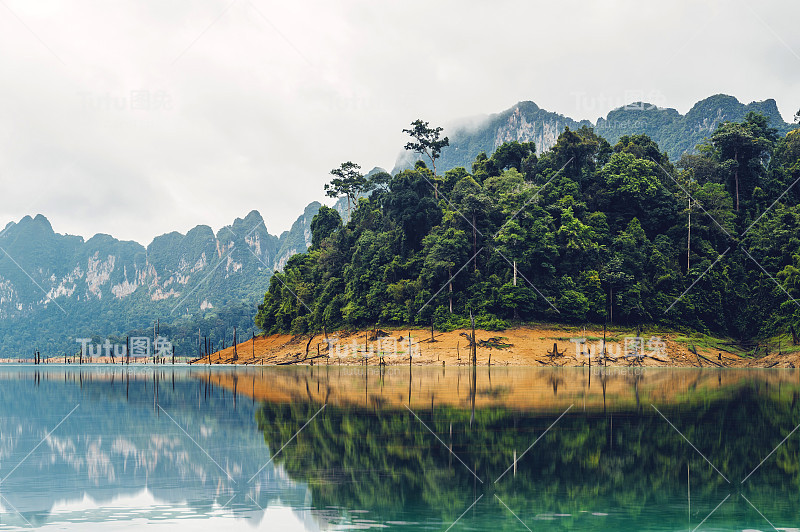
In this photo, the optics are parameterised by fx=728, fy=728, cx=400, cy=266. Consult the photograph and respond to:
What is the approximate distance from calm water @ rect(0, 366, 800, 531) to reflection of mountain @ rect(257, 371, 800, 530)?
0.20 feet

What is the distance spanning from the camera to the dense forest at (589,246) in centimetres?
7412

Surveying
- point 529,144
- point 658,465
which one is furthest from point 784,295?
point 658,465

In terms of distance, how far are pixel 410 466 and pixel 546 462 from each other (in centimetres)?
319

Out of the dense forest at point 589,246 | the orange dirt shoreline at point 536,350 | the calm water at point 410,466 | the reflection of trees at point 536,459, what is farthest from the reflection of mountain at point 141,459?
the dense forest at point 589,246

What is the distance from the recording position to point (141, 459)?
726 inches

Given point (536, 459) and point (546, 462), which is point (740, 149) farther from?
point (546, 462)

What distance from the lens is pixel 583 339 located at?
69812mm

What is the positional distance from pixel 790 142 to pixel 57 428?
8593 cm

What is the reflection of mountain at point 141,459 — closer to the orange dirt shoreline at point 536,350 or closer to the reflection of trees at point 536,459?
the reflection of trees at point 536,459

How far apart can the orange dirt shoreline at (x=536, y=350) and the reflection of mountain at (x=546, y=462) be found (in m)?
40.1

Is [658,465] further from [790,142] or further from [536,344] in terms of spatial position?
[790,142]

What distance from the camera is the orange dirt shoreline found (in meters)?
67.2

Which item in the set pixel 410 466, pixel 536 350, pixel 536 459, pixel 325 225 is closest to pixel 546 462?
pixel 536 459

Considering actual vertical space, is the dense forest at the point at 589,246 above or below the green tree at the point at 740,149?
below
